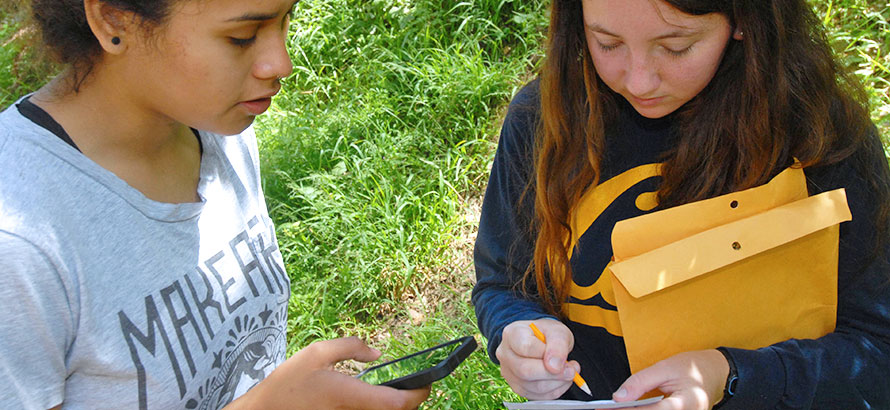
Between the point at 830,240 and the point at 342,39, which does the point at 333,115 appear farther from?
the point at 830,240

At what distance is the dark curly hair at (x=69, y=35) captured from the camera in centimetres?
144

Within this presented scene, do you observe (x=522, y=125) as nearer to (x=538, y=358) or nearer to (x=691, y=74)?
(x=691, y=74)

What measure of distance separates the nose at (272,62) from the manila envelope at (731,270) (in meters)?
0.77

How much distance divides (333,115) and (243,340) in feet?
8.03

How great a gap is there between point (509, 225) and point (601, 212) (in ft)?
0.81

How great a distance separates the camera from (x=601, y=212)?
5.58 ft

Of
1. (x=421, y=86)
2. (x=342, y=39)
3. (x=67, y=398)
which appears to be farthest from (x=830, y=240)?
(x=342, y=39)

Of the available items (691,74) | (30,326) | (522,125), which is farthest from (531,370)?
(30,326)

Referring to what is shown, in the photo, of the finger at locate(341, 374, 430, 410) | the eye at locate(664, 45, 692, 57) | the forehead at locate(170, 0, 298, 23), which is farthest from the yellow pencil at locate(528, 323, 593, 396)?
the forehead at locate(170, 0, 298, 23)

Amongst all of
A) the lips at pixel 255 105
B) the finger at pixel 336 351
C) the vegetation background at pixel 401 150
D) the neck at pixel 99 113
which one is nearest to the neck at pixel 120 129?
the neck at pixel 99 113

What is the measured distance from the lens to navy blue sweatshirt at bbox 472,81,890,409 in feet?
5.04

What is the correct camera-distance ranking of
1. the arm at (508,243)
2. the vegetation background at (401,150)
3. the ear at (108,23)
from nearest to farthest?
the ear at (108,23) < the arm at (508,243) < the vegetation background at (401,150)

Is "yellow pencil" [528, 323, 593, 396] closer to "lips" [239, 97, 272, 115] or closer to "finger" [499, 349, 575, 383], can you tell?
"finger" [499, 349, 575, 383]

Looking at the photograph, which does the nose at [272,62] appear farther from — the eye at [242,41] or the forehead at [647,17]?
the forehead at [647,17]
